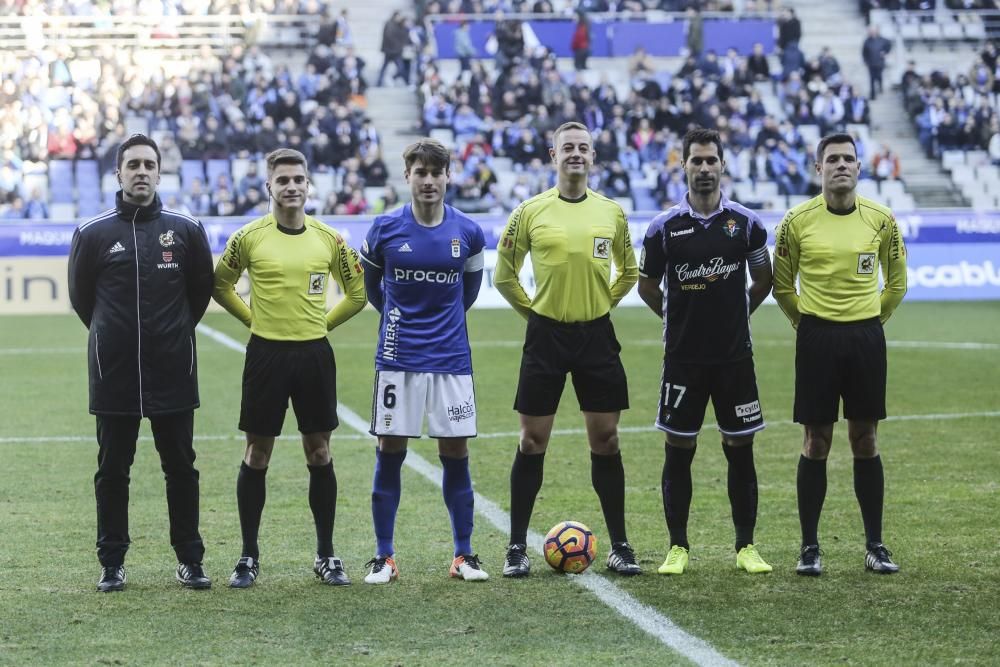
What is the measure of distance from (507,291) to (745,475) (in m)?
1.48

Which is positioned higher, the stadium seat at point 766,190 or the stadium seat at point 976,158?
the stadium seat at point 976,158

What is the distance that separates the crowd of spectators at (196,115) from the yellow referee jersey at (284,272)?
65.7 feet

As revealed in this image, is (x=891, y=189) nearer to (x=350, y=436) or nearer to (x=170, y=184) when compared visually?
(x=170, y=184)

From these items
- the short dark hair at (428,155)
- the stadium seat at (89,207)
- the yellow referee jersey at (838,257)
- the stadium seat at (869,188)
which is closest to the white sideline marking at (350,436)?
the yellow referee jersey at (838,257)

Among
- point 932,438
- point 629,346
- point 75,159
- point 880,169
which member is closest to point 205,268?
point 932,438

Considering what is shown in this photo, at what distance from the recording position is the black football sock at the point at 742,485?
702 cm

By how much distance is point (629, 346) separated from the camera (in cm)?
1798

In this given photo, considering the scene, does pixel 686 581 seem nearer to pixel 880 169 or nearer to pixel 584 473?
pixel 584 473

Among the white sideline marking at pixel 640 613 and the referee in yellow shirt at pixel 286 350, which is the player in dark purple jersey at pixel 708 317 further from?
the referee in yellow shirt at pixel 286 350

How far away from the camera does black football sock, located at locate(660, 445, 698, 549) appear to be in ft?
23.1

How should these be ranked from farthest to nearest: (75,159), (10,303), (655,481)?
(75,159), (10,303), (655,481)

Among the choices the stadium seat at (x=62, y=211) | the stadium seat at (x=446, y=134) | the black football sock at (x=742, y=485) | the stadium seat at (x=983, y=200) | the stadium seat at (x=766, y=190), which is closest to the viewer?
the black football sock at (x=742, y=485)

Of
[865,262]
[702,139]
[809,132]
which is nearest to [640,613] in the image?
[865,262]

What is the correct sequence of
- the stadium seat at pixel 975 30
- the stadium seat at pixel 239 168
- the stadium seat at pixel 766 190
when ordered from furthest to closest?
the stadium seat at pixel 975 30, the stadium seat at pixel 766 190, the stadium seat at pixel 239 168
